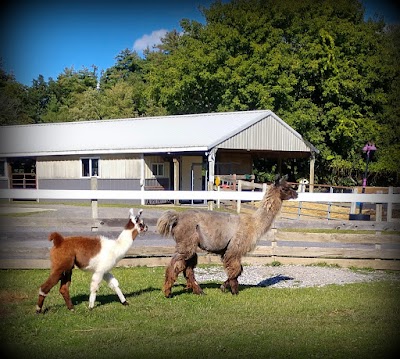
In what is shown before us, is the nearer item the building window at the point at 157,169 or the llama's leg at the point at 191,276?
the llama's leg at the point at 191,276

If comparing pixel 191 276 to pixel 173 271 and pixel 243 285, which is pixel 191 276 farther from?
pixel 243 285

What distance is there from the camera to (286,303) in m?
6.86

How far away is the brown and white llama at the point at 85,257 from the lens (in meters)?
5.89

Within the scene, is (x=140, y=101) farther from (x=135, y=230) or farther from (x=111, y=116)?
(x=135, y=230)

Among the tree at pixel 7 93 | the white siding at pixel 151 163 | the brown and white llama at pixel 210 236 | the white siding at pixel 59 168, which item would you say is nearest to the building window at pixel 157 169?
the white siding at pixel 151 163

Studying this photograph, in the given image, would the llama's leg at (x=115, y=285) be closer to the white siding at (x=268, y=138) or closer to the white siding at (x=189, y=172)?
the white siding at (x=268, y=138)

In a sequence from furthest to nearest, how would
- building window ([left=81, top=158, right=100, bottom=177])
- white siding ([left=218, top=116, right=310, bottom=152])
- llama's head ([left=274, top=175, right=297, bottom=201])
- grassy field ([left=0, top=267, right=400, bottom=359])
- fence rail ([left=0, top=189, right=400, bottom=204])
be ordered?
building window ([left=81, top=158, right=100, bottom=177]) → white siding ([left=218, top=116, right=310, bottom=152]) → fence rail ([left=0, top=189, right=400, bottom=204]) → llama's head ([left=274, top=175, right=297, bottom=201]) → grassy field ([left=0, top=267, right=400, bottom=359])

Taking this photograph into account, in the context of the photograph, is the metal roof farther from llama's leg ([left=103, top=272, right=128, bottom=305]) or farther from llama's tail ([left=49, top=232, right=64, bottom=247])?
llama's tail ([left=49, top=232, right=64, bottom=247])

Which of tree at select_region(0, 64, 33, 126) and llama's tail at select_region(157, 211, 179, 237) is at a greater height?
tree at select_region(0, 64, 33, 126)

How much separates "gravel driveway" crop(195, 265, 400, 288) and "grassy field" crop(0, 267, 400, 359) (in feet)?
2.14

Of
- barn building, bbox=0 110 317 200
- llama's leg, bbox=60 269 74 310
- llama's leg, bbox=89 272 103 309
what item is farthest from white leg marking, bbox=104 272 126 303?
barn building, bbox=0 110 317 200

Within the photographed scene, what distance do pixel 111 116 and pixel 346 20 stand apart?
808 inches

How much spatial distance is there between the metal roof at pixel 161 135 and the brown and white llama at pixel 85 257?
18.4m

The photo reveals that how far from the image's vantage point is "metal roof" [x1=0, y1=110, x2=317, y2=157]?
2602 centimetres
